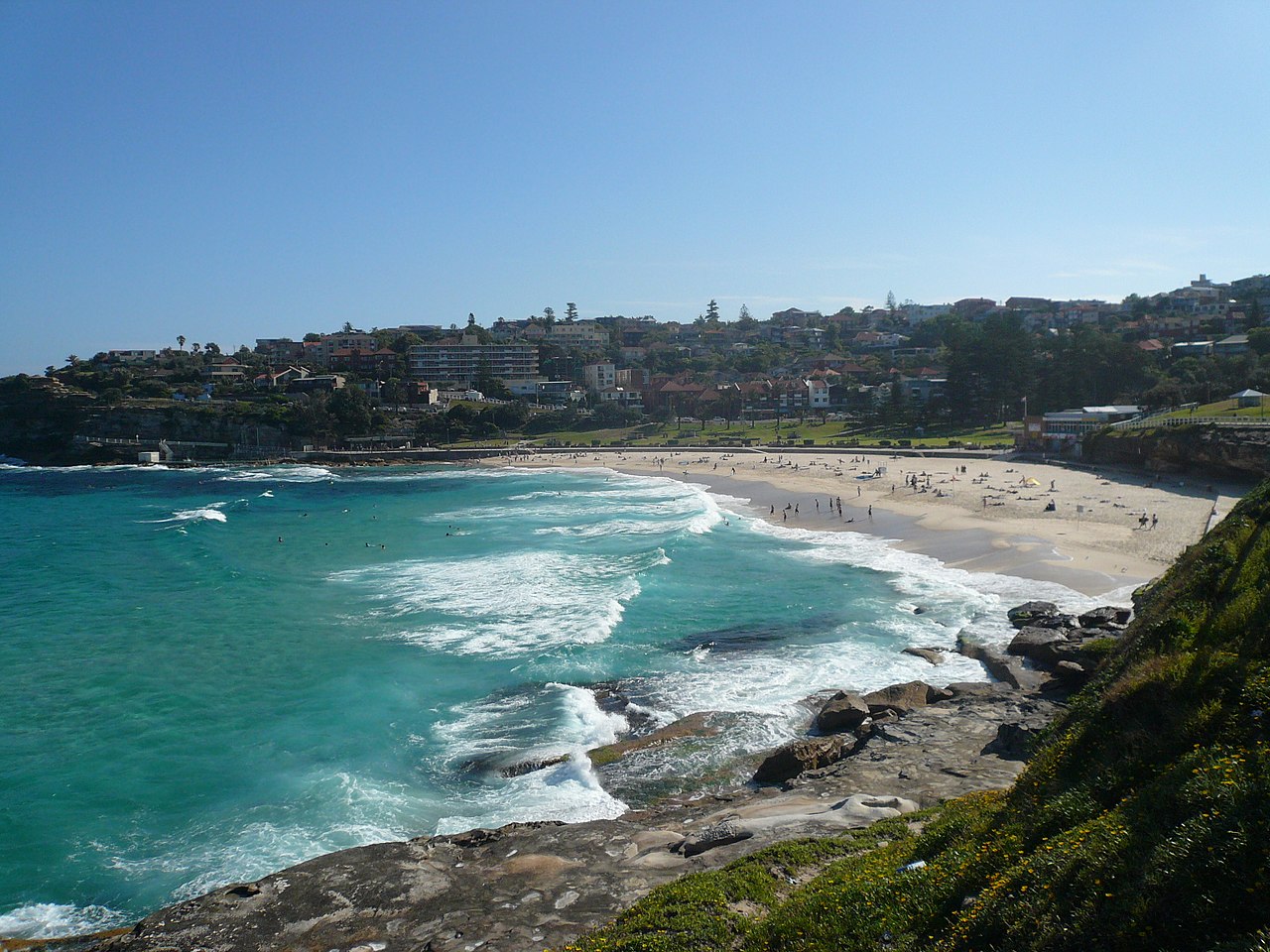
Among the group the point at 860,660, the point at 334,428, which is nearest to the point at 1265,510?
the point at 860,660

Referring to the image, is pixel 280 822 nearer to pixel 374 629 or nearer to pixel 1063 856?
A: pixel 374 629

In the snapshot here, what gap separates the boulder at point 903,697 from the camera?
15773mm

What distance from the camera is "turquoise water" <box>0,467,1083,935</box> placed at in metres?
13.1

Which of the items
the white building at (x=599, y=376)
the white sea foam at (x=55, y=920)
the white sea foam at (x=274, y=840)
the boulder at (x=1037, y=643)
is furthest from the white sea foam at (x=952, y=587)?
the white building at (x=599, y=376)

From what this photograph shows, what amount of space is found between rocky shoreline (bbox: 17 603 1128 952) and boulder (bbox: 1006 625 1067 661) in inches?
142

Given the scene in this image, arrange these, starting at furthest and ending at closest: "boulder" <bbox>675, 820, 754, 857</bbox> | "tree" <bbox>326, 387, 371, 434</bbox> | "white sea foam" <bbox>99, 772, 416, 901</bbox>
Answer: "tree" <bbox>326, 387, 371, 434</bbox> < "white sea foam" <bbox>99, 772, 416, 901</bbox> < "boulder" <bbox>675, 820, 754, 857</bbox>

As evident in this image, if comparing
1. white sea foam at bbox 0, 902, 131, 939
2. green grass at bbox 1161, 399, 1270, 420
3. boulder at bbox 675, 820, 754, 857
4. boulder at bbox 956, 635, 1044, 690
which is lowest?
white sea foam at bbox 0, 902, 131, 939

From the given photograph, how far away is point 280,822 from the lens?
13211 mm

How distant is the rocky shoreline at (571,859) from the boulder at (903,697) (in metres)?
0.92

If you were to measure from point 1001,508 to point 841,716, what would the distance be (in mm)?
29233

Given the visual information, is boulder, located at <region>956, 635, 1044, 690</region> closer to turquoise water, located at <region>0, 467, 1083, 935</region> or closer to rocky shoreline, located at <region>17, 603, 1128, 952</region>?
turquoise water, located at <region>0, 467, 1083, 935</region>

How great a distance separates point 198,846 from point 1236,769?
13774 mm

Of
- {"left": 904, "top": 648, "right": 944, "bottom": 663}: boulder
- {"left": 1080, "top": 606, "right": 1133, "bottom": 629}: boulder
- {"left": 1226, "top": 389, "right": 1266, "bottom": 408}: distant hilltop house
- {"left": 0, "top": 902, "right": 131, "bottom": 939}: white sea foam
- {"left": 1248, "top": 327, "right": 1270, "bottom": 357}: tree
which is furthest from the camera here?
{"left": 1248, "top": 327, "right": 1270, "bottom": 357}: tree

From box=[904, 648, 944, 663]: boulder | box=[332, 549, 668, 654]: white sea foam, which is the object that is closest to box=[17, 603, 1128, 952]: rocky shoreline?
box=[904, 648, 944, 663]: boulder
